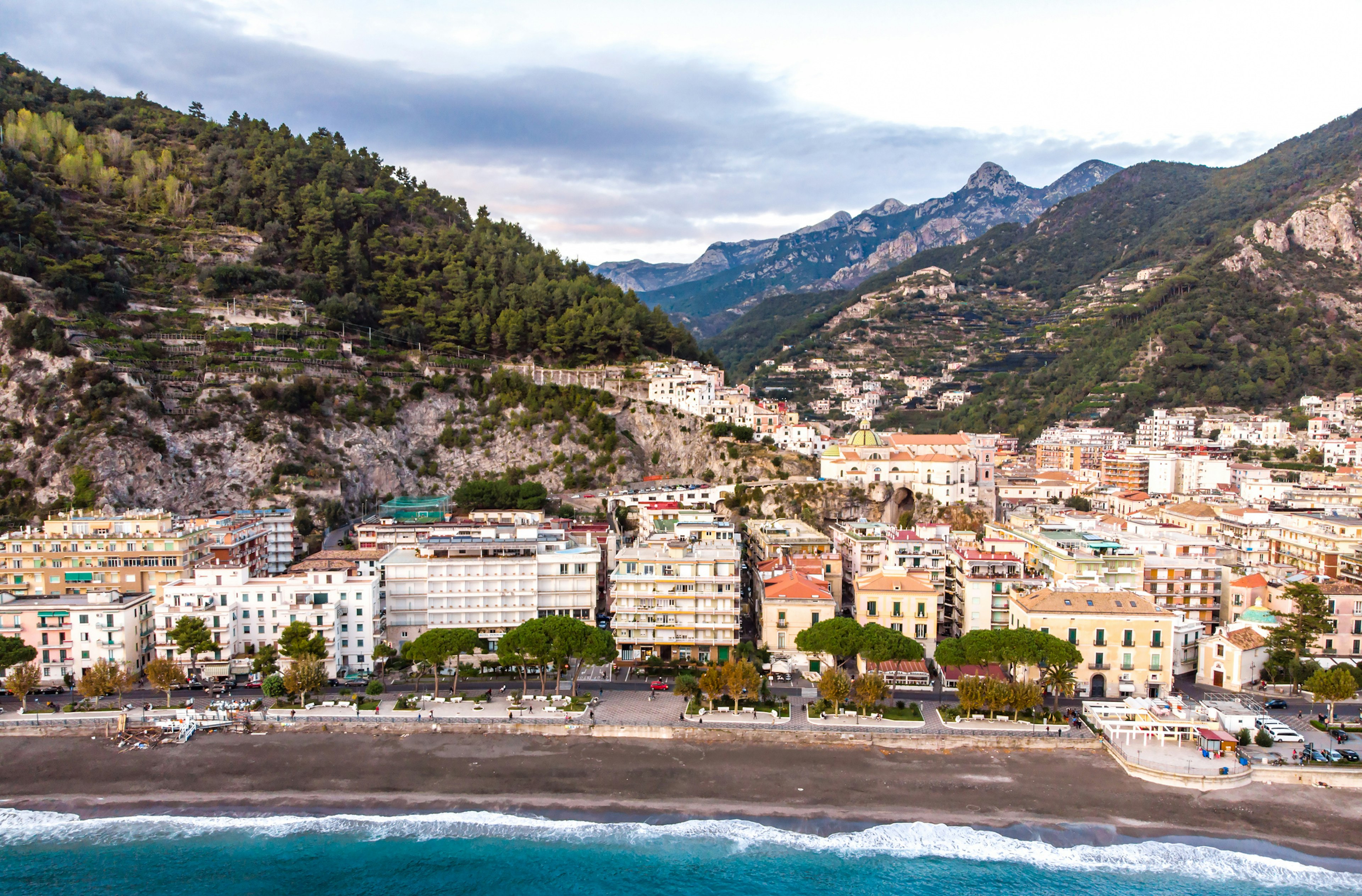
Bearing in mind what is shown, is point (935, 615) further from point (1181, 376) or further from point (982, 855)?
point (1181, 376)

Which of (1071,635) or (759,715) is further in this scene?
(1071,635)

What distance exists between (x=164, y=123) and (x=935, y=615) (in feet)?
406

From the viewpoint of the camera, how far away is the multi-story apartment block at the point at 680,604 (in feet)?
146

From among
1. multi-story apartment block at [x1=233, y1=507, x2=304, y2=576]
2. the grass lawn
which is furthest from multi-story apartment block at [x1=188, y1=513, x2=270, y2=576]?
the grass lawn

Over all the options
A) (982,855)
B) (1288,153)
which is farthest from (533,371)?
(1288,153)

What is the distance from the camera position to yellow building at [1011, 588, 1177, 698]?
40719mm

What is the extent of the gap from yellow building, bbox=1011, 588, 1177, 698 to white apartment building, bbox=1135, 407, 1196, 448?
68.8 meters

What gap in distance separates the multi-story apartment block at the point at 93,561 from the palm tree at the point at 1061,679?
44659 mm

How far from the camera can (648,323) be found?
104 meters

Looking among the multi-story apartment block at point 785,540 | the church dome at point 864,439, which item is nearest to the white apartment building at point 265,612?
the multi-story apartment block at point 785,540

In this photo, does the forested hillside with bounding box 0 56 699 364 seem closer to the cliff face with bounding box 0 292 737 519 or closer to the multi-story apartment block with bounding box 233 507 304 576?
the cliff face with bounding box 0 292 737 519

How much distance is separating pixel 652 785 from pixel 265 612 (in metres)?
22.4

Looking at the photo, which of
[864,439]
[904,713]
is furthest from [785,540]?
[864,439]

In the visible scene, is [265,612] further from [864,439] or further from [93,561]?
[864,439]
